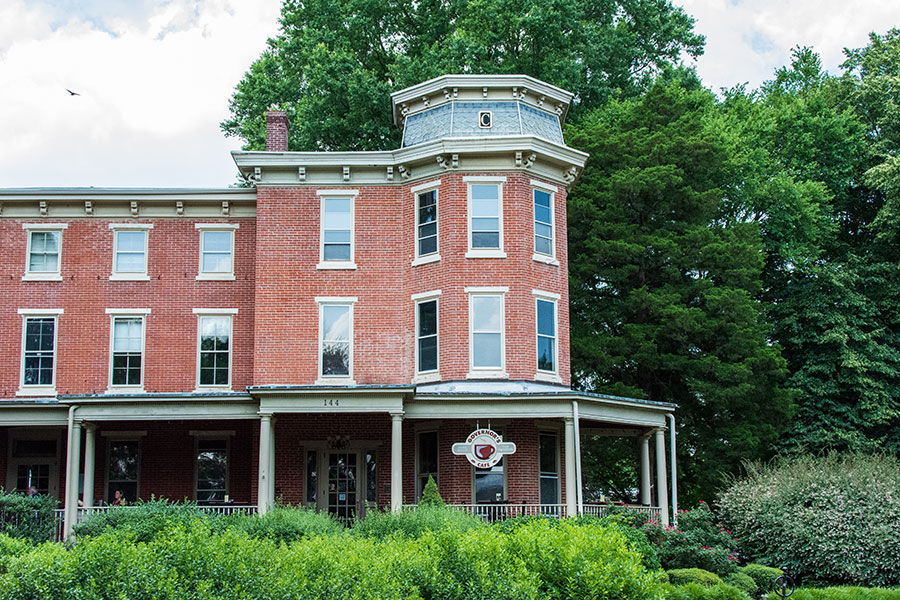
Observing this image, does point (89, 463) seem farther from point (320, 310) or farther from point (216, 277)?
point (320, 310)

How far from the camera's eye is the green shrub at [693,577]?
19.9 m

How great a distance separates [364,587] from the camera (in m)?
12.1

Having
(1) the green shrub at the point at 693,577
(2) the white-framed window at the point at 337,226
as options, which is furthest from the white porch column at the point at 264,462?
(1) the green shrub at the point at 693,577

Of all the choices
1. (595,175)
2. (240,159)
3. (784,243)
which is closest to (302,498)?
(240,159)

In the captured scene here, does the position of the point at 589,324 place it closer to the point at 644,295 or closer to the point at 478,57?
the point at 644,295

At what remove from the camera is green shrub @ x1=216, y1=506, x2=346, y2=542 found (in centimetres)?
1923

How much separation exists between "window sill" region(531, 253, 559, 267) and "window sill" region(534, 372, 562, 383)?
3.05 metres

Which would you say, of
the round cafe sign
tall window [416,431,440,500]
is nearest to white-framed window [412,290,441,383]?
tall window [416,431,440,500]

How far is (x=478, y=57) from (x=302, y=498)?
19243 mm

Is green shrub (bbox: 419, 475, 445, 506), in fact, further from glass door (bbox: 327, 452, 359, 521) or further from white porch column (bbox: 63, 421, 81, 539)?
white porch column (bbox: 63, 421, 81, 539)

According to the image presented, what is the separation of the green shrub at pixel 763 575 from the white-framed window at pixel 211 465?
14163 mm

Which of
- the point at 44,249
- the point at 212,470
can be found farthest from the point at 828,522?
the point at 44,249

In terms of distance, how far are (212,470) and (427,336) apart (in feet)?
23.6

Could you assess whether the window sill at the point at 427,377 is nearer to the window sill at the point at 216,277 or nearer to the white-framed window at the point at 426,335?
the white-framed window at the point at 426,335
